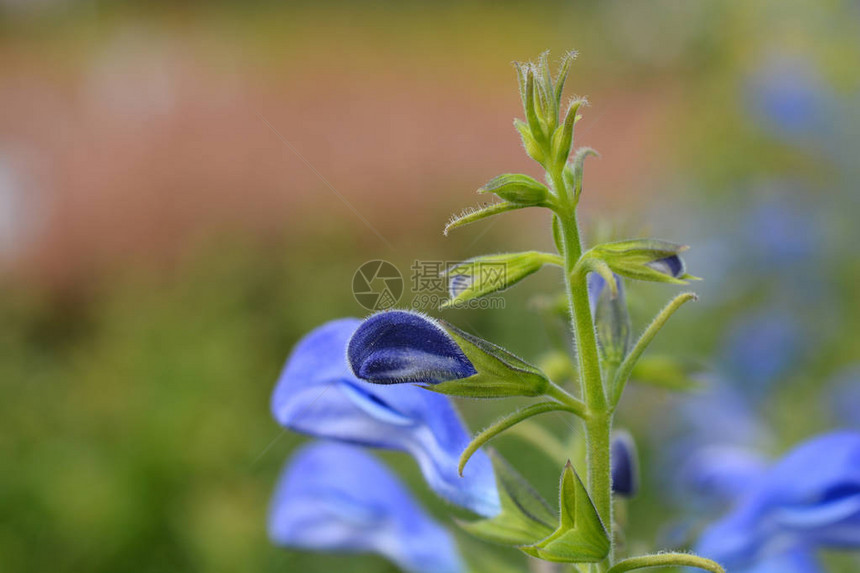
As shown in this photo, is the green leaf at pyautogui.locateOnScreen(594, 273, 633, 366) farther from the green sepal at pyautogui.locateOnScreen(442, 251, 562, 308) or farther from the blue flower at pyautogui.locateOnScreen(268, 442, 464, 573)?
the blue flower at pyautogui.locateOnScreen(268, 442, 464, 573)

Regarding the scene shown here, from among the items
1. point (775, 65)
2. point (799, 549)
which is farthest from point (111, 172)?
point (799, 549)

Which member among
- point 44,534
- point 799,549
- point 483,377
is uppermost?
point 483,377

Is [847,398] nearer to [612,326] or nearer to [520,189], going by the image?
[612,326]

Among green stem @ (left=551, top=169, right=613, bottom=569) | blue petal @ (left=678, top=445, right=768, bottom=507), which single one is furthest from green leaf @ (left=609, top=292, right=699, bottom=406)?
blue petal @ (left=678, top=445, right=768, bottom=507)

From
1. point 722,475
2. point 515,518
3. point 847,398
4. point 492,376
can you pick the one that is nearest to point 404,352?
point 492,376

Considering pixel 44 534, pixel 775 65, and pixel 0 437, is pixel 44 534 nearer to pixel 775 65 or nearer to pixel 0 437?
pixel 0 437

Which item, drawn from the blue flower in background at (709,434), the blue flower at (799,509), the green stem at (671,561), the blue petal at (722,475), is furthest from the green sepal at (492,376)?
the blue flower in background at (709,434)

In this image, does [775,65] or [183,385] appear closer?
[183,385]
